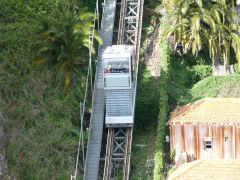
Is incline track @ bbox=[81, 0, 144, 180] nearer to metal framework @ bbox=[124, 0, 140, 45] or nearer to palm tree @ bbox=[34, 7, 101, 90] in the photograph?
metal framework @ bbox=[124, 0, 140, 45]

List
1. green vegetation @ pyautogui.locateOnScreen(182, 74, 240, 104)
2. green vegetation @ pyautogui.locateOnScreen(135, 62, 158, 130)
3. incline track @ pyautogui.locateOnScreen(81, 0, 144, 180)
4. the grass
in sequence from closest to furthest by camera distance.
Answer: incline track @ pyautogui.locateOnScreen(81, 0, 144, 180) < the grass < green vegetation @ pyautogui.locateOnScreen(135, 62, 158, 130) < green vegetation @ pyautogui.locateOnScreen(182, 74, 240, 104)

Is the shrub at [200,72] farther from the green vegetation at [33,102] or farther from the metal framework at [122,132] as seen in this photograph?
the green vegetation at [33,102]

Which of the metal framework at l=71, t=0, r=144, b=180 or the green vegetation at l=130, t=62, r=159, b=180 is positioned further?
the green vegetation at l=130, t=62, r=159, b=180

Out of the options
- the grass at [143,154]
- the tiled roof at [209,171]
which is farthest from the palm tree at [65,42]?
the tiled roof at [209,171]

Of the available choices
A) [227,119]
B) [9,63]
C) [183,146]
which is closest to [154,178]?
[183,146]

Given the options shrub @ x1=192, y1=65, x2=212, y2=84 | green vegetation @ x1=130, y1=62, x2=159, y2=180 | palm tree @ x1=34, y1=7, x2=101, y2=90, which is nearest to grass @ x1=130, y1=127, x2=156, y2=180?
green vegetation @ x1=130, y1=62, x2=159, y2=180

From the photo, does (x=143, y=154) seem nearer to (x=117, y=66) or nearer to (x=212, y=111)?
(x=212, y=111)

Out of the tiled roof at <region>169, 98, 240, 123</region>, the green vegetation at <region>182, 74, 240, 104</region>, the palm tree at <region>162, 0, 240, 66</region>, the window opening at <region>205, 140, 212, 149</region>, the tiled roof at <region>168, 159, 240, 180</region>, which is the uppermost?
the palm tree at <region>162, 0, 240, 66</region>

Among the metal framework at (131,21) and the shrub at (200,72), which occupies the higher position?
the metal framework at (131,21)

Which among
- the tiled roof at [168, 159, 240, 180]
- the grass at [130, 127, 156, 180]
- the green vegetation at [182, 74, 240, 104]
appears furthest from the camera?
the green vegetation at [182, 74, 240, 104]
